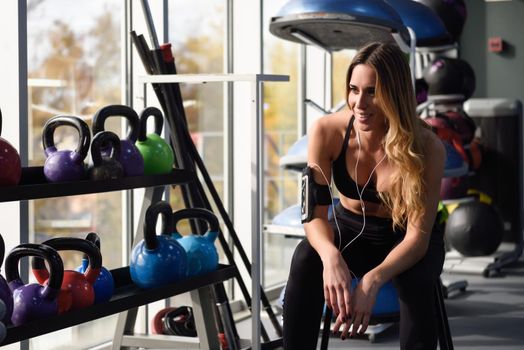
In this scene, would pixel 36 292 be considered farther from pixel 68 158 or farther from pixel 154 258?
pixel 154 258

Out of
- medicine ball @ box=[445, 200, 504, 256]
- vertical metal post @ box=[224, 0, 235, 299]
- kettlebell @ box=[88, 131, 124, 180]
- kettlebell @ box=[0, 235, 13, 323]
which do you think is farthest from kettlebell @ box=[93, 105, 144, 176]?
medicine ball @ box=[445, 200, 504, 256]

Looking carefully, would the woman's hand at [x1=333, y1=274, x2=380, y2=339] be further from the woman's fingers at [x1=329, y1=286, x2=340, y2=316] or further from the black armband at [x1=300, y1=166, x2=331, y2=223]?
the black armband at [x1=300, y1=166, x2=331, y2=223]

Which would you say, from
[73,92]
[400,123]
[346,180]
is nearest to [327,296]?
[346,180]

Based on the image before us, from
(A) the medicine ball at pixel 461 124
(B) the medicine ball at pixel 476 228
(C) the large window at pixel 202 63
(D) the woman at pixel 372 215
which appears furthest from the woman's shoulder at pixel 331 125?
(B) the medicine ball at pixel 476 228

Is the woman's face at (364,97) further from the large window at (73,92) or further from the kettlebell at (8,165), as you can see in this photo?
the large window at (73,92)

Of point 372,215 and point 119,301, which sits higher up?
point 372,215

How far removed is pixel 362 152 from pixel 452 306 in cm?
224

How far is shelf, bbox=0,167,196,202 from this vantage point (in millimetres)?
2230

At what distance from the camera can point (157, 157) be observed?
2.78 meters

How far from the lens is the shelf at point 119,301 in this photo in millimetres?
2219

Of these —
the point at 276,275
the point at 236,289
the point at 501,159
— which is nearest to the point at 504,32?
the point at 501,159

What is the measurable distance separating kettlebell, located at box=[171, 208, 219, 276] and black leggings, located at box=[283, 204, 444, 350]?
1.81 ft

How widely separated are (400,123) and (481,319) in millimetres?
2115

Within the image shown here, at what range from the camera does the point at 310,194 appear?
239 cm
